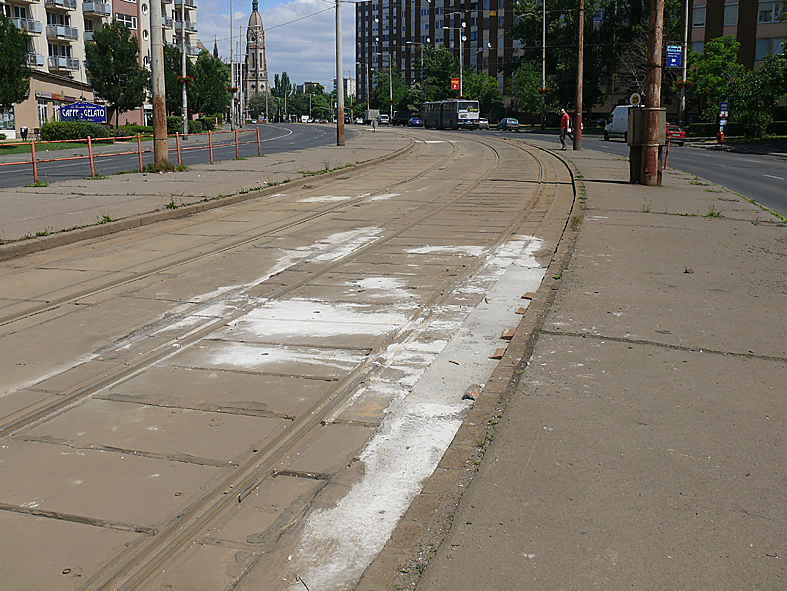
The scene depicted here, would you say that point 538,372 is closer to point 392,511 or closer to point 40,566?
point 392,511

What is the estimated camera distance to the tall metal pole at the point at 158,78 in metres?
23.7

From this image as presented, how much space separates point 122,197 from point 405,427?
14.8m

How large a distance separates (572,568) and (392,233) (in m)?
10.4

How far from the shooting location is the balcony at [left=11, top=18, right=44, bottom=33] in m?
70.7

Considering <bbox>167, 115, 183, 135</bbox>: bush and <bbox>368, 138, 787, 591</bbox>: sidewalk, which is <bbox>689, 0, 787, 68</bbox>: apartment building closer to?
<bbox>167, 115, 183, 135</bbox>: bush

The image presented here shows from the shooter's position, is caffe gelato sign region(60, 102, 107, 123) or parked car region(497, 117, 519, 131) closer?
caffe gelato sign region(60, 102, 107, 123)

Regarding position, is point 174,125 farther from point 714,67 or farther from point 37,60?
point 714,67

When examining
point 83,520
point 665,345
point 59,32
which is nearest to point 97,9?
point 59,32

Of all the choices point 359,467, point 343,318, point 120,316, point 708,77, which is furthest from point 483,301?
point 708,77

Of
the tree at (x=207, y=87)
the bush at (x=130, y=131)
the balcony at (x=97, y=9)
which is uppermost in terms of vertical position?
the balcony at (x=97, y=9)

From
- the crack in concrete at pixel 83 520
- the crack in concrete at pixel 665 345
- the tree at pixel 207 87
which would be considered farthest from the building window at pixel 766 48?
the crack in concrete at pixel 83 520

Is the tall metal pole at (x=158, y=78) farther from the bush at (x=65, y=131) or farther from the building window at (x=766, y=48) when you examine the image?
the building window at (x=766, y=48)

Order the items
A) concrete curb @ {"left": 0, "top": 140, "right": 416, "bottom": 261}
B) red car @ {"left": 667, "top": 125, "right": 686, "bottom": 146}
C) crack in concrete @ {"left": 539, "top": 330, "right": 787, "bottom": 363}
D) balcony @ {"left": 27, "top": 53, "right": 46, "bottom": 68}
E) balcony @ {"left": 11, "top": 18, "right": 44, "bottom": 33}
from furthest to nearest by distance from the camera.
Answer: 1. balcony @ {"left": 27, "top": 53, "right": 46, "bottom": 68}
2. balcony @ {"left": 11, "top": 18, "right": 44, "bottom": 33}
3. red car @ {"left": 667, "top": 125, "right": 686, "bottom": 146}
4. concrete curb @ {"left": 0, "top": 140, "right": 416, "bottom": 261}
5. crack in concrete @ {"left": 539, "top": 330, "right": 787, "bottom": 363}

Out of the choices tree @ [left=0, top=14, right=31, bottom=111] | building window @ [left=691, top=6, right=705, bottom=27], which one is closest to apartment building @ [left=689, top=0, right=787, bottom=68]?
building window @ [left=691, top=6, right=705, bottom=27]
